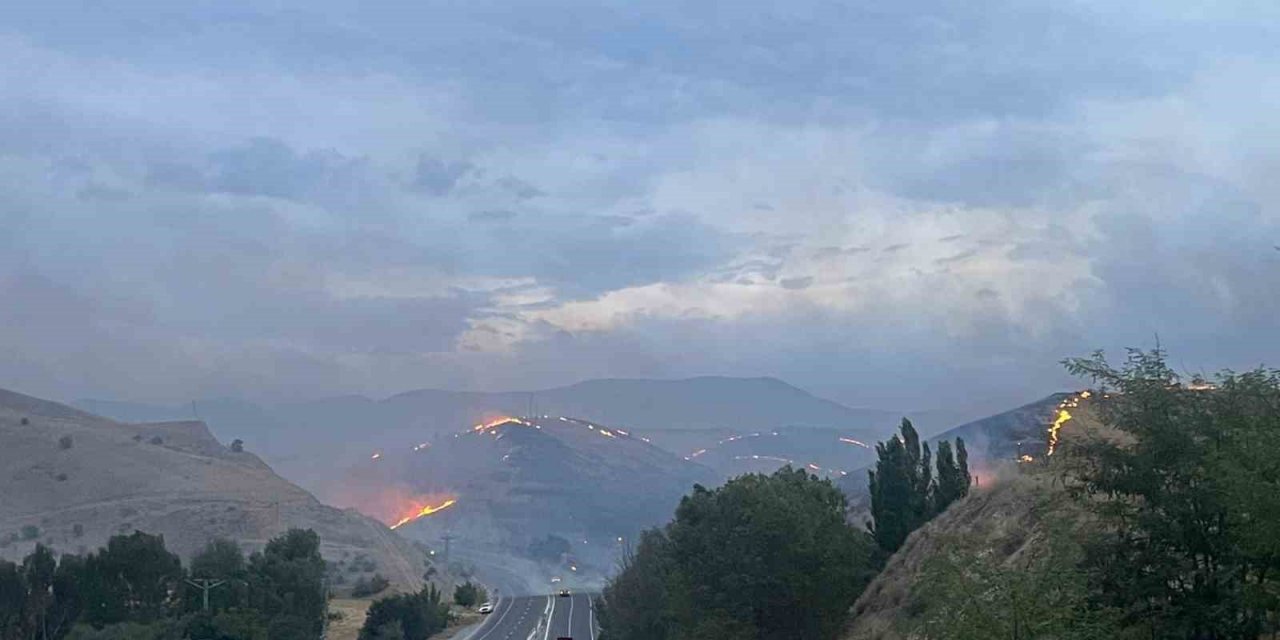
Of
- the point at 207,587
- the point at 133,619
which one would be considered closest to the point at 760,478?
the point at 207,587

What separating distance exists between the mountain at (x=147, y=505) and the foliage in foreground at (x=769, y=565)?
101859 millimetres

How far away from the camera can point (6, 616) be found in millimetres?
82688

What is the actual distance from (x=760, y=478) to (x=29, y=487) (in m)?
148

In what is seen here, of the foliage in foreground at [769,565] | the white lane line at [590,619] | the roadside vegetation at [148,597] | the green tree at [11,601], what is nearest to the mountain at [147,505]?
the white lane line at [590,619]

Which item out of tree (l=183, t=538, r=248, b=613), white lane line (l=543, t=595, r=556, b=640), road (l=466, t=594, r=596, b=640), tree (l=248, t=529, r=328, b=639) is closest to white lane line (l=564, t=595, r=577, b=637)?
road (l=466, t=594, r=596, b=640)

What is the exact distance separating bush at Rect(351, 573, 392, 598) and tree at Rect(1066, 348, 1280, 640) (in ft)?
396

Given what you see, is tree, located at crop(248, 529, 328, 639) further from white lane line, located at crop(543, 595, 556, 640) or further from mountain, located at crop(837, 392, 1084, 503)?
mountain, located at crop(837, 392, 1084, 503)

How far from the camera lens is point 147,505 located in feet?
534

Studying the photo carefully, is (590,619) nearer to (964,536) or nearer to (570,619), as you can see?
(570,619)

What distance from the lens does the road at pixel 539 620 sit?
9988cm

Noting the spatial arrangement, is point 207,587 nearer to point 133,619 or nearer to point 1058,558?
point 133,619

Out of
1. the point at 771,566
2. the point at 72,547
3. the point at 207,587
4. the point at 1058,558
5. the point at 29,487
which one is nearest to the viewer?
the point at 1058,558

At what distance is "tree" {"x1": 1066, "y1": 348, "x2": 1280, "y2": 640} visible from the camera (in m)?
21.6

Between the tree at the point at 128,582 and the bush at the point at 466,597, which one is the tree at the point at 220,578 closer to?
the tree at the point at 128,582
